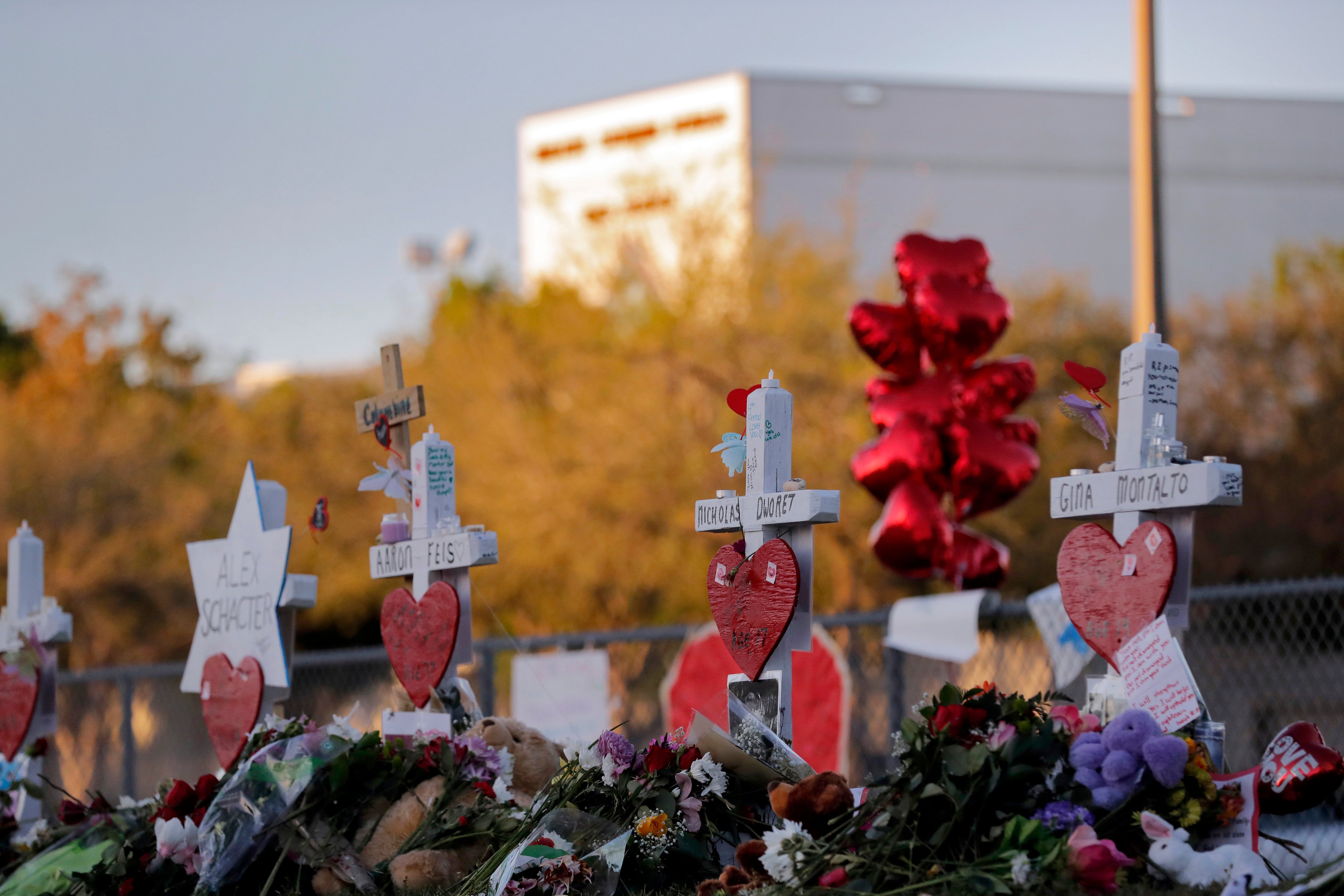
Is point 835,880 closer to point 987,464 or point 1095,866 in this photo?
point 1095,866

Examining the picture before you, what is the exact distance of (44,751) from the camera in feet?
18.7

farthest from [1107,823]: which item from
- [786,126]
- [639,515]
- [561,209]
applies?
[786,126]

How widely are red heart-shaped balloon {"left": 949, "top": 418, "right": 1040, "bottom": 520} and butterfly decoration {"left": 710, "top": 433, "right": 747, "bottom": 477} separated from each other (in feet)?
10.7

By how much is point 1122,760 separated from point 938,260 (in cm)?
463

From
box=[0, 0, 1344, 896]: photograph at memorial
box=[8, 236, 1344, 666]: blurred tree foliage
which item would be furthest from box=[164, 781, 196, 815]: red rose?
box=[8, 236, 1344, 666]: blurred tree foliage

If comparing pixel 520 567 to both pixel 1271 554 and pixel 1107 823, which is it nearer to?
pixel 1271 554

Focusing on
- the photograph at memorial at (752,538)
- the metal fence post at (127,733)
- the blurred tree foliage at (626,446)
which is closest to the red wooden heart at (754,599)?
the photograph at memorial at (752,538)

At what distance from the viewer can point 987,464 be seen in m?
7.09

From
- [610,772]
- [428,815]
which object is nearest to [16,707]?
[428,815]

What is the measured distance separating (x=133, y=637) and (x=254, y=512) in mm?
14664

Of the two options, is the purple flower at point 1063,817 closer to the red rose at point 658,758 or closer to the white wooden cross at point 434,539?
the red rose at point 658,758

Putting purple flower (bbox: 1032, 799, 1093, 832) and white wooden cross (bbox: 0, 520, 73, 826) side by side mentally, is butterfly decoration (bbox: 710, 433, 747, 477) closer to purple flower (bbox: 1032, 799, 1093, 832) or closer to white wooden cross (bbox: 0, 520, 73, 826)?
purple flower (bbox: 1032, 799, 1093, 832)

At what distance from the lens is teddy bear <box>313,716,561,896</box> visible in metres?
3.69

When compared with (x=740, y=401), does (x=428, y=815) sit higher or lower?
lower
